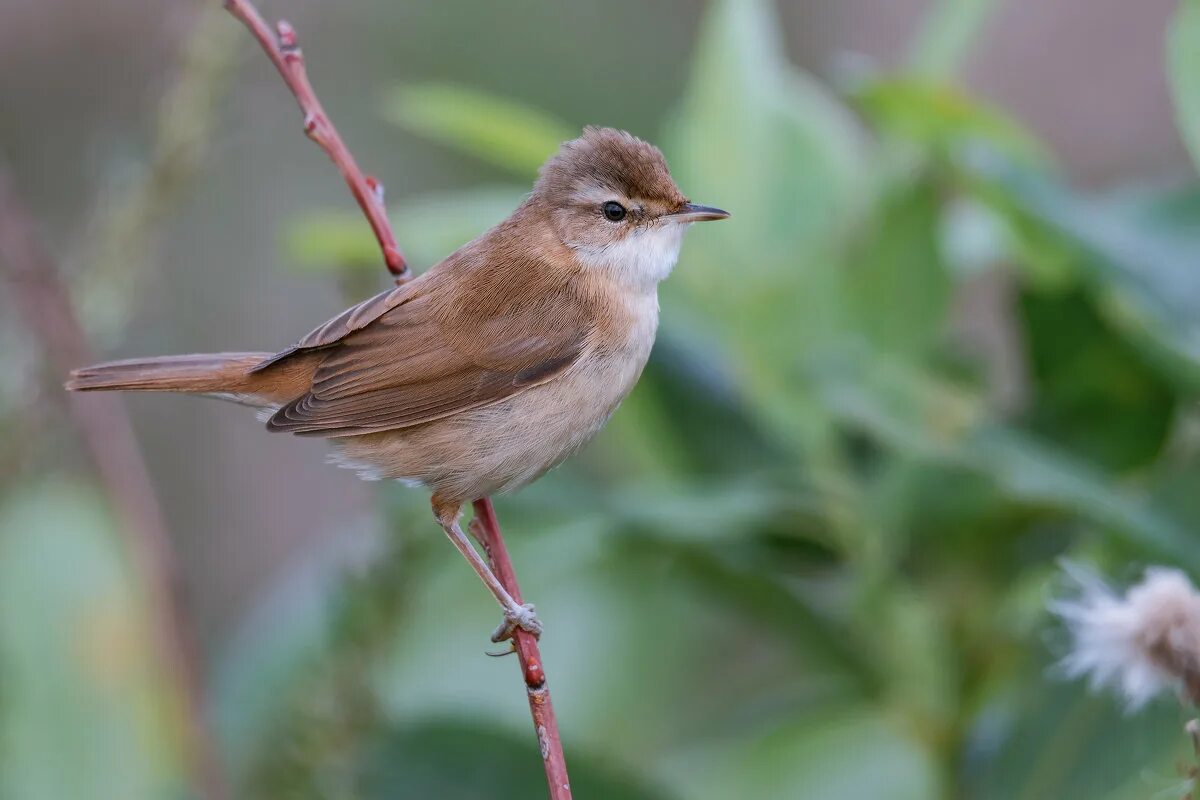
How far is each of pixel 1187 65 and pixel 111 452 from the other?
1.94m

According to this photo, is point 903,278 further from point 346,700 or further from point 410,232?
point 346,700

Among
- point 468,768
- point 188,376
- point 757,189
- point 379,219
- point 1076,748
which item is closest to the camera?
point 379,219

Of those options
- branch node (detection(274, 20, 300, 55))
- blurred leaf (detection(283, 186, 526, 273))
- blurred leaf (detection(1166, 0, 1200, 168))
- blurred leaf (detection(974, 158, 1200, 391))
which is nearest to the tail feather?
blurred leaf (detection(283, 186, 526, 273))

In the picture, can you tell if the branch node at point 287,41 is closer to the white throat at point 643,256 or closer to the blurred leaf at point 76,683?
the white throat at point 643,256

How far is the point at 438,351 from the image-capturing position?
2.79m

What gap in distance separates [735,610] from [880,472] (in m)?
0.41

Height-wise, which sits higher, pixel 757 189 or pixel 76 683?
pixel 757 189

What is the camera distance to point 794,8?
8742mm

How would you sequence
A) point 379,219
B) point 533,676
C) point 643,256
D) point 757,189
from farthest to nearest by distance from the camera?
point 757,189, point 643,256, point 379,219, point 533,676

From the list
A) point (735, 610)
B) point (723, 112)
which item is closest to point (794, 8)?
point (723, 112)

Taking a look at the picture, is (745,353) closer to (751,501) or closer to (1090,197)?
(751,501)

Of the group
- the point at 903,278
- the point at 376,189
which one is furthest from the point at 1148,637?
the point at 376,189

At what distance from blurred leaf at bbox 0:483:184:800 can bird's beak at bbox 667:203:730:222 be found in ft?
4.85

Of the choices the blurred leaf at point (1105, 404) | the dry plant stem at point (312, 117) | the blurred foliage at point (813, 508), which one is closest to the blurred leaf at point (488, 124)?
the blurred foliage at point (813, 508)
